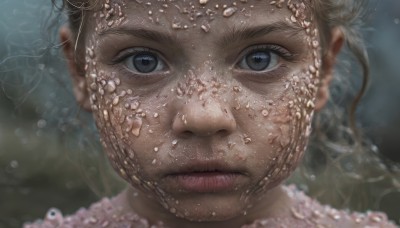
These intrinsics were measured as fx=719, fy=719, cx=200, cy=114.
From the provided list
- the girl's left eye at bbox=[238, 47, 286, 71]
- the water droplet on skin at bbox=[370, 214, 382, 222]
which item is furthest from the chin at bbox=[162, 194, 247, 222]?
the water droplet on skin at bbox=[370, 214, 382, 222]

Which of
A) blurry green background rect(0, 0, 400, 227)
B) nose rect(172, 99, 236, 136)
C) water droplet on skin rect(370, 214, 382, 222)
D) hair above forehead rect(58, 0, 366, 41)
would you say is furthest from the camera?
blurry green background rect(0, 0, 400, 227)

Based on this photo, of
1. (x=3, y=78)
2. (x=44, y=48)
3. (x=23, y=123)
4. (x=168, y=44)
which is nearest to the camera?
(x=168, y=44)

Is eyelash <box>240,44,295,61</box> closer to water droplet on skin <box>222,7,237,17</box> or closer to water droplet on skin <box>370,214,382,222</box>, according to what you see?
water droplet on skin <box>222,7,237,17</box>

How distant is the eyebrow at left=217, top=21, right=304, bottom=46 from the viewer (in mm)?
1273

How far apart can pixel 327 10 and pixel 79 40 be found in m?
0.54

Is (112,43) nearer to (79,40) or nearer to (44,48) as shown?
(79,40)

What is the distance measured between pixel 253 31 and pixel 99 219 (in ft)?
2.06

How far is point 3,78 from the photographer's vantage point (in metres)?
1.85

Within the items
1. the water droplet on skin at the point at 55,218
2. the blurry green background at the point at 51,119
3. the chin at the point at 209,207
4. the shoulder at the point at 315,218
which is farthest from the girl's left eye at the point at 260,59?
the water droplet on skin at the point at 55,218

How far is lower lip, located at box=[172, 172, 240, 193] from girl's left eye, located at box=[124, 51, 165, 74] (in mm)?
204

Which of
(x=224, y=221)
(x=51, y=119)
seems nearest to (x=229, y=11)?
(x=224, y=221)

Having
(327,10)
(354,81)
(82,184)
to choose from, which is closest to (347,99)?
(354,81)

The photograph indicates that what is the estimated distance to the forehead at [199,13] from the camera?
1.27 meters

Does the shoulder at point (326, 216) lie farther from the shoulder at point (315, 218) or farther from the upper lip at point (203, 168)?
the upper lip at point (203, 168)
